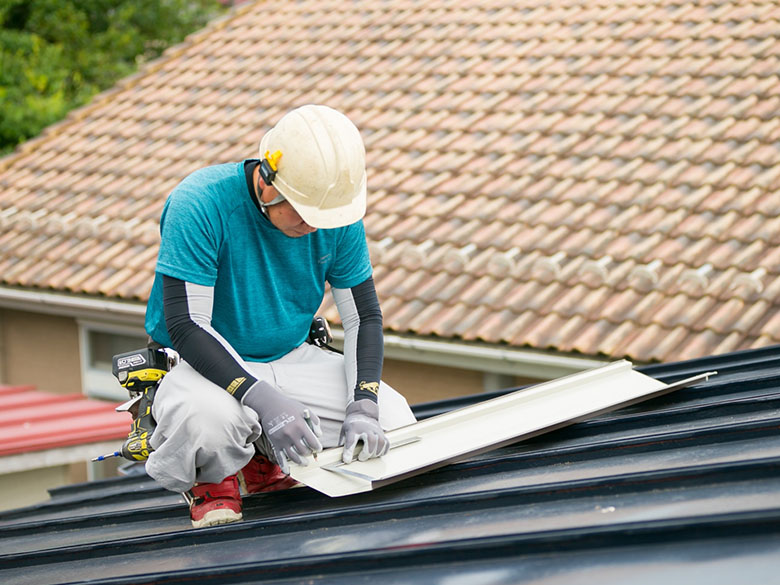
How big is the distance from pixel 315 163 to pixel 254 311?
55 centimetres

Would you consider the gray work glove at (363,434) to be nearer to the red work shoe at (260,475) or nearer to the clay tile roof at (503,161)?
the red work shoe at (260,475)

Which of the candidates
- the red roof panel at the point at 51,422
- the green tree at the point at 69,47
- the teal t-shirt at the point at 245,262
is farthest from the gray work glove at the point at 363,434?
the green tree at the point at 69,47

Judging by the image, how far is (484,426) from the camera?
120 inches

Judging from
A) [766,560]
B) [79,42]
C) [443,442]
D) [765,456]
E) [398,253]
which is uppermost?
[766,560]

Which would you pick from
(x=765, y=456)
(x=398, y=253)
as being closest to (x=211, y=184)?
(x=765, y=456)

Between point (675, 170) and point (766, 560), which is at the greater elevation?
point (766, 560)

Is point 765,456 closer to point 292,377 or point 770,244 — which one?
point 292,377

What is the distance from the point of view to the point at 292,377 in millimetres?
3178

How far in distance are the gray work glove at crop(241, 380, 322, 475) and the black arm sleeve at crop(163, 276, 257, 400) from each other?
0.05 m

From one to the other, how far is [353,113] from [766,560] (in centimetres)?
696

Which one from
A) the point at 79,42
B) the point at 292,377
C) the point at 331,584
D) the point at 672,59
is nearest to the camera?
the point at 331,584

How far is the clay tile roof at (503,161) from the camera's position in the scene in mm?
5766

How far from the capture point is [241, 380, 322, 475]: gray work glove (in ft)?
9.00

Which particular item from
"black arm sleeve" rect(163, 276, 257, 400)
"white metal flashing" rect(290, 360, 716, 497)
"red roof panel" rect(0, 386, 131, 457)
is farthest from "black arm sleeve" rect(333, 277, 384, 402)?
"red roof panel" rect(0, 386, 131, 457)
